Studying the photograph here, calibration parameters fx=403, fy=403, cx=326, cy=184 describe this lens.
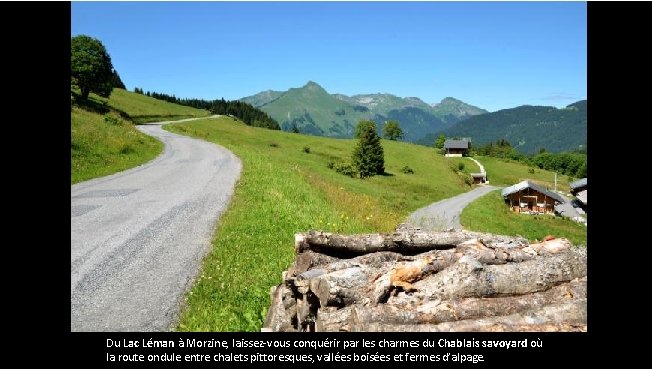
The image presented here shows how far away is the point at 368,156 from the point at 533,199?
3734 centimetres

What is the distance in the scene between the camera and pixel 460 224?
52531mm

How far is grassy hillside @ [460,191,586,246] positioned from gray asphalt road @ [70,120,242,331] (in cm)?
3919

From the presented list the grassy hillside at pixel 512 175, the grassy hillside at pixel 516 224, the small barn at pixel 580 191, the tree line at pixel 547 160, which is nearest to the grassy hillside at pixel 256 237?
the grassy hillside at pixel 516 224

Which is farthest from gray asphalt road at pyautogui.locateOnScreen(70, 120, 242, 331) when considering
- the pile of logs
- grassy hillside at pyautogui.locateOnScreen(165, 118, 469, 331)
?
the pile of logs

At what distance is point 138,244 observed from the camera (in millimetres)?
13008

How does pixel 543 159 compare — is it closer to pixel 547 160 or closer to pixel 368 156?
pixel 547 160

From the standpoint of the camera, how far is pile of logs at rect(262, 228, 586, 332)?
20.4 feet

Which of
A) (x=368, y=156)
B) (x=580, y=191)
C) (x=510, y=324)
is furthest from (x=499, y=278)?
(x=580, y=191)

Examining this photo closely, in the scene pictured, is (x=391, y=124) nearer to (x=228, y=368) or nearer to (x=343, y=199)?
(x=343, y=199)

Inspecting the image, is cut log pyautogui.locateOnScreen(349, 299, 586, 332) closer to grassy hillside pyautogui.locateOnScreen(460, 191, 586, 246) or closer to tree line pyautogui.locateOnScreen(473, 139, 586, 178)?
grassy hillside pyautogui.locateOnScreen(460, 191, 586, 246)

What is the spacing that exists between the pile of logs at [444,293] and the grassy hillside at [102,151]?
69.3 feet
